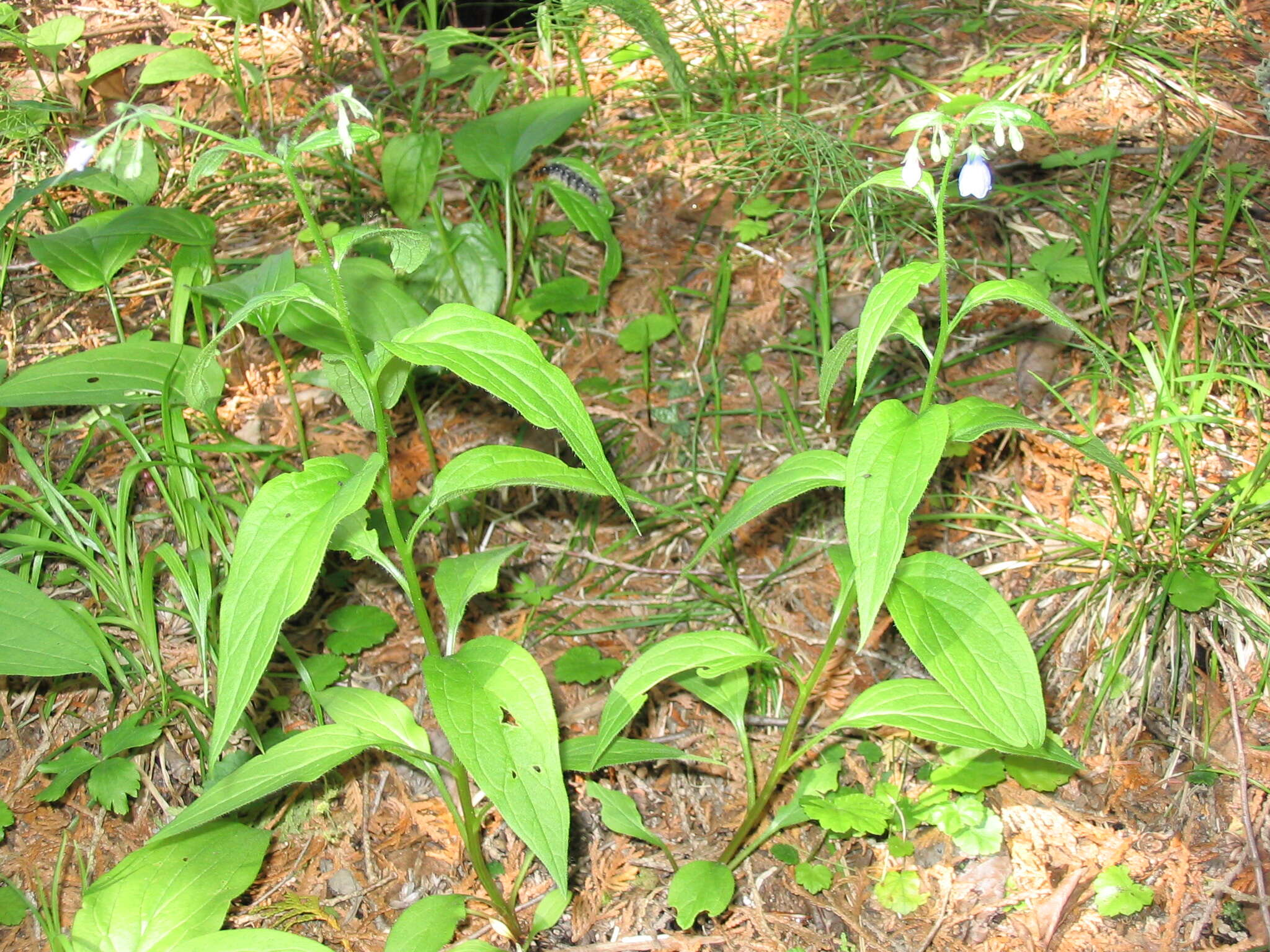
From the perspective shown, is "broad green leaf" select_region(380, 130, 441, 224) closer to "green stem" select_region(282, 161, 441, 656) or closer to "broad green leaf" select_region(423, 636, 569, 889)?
"green stem" select_region(282, 161, 441, 656)

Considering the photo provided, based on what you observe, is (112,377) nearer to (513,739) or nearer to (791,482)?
(513,739)

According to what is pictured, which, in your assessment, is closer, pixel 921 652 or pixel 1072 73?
pixel 921 652

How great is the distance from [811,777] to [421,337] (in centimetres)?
139

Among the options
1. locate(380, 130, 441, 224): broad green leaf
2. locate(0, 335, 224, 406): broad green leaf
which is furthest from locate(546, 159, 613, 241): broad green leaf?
locate(0, 335, 224, 406): broad green leaf

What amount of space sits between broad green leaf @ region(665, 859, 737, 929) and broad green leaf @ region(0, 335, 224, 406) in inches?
66.4

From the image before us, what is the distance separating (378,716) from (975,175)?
1505mm

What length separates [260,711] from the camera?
243 cm

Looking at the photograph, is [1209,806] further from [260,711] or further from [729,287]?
[260,711]

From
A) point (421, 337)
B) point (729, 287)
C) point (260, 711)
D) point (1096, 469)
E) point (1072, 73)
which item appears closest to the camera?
point (421, 337)

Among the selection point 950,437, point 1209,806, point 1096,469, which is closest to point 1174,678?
point 1209,806

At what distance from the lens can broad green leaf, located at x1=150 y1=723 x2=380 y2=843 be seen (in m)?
1.73

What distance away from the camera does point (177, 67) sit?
320 cm

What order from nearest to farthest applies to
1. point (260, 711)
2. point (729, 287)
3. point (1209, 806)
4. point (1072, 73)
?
point (1209, 806), point (260, 711), point (729, 287), point (1072, 73)

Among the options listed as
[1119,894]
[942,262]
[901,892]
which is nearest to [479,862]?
[901,892]
